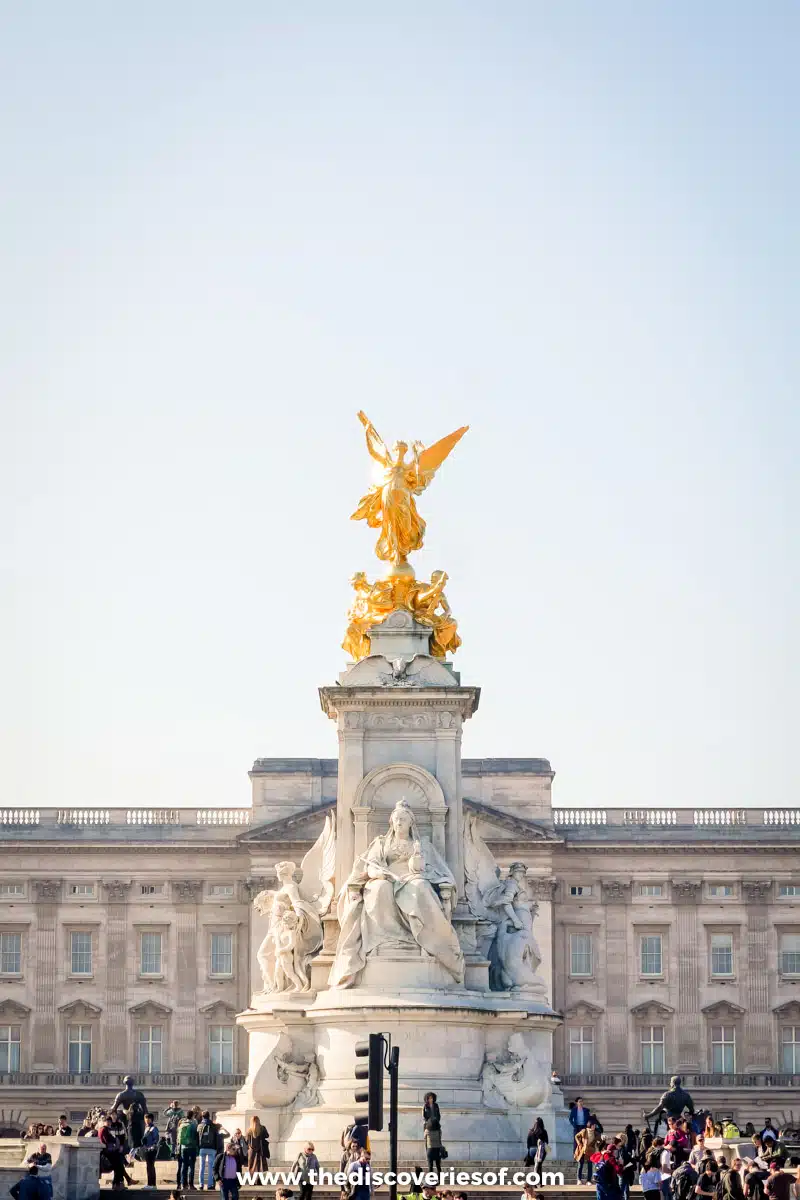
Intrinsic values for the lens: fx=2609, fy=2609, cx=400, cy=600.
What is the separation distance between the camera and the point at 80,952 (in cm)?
10950

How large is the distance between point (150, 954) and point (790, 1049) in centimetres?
2693

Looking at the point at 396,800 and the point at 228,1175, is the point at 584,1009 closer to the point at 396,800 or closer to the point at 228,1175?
the point at 396,800

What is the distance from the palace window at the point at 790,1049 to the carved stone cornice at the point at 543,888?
11179 millimetres

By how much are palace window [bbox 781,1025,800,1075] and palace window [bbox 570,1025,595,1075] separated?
310 inches

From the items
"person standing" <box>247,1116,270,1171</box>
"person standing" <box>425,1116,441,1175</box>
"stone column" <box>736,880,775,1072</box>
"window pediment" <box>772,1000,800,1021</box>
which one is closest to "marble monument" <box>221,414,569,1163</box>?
"person standing" <box>247,1116,270,1171</box>

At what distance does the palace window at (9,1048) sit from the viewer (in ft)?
356

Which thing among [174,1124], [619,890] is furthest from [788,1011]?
[174,1124]

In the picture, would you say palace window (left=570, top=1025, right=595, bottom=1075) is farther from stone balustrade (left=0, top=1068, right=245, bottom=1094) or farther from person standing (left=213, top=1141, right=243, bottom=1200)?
person standing (left=213, top=1141, right=243, bottom=1200)

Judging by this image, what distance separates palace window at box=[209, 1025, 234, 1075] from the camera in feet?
352

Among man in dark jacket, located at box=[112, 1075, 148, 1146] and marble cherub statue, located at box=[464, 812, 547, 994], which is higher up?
marble cherub statue, located at box=[464, 812, 547, 994]

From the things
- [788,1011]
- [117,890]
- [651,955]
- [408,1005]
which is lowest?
[408,1005]

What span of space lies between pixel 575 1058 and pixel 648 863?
8.66 meters

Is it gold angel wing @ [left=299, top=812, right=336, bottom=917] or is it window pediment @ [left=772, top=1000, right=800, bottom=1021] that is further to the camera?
window pediment @ [left=772, top=1000, right=800, bottom=1021]

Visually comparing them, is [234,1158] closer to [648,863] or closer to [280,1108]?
[280,1108]
